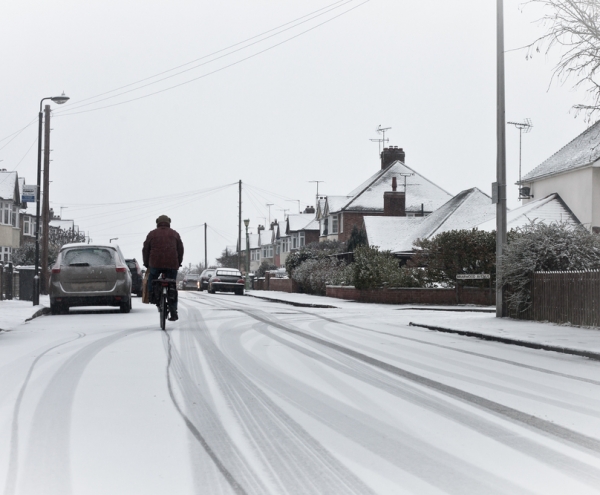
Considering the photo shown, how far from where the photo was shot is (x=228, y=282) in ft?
152

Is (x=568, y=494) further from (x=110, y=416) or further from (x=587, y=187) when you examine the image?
(x=587, y=187)

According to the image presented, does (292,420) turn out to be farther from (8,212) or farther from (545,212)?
(8,212)

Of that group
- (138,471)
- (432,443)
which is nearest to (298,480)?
(138,471)

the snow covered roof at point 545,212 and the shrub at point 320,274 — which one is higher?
the snow covered roof at point 545,212

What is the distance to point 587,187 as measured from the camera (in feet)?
122

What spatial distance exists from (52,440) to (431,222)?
155 ft

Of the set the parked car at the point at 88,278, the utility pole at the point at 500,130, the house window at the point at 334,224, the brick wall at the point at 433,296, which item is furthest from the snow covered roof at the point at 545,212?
the house window at the point at 334,224

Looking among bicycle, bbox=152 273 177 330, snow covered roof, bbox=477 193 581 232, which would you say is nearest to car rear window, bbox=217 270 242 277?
snow covered roof, bbox=477 193 581 232

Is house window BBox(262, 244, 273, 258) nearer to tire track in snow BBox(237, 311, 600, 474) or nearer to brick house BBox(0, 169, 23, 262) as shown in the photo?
brick house BBox(0, 169, 23, 262)

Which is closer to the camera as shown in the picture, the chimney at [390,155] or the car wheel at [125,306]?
the car wheel at [125,306]

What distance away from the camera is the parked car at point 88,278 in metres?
18.6

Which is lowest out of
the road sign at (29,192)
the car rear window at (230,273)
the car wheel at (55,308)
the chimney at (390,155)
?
the car wheel at (55,308)

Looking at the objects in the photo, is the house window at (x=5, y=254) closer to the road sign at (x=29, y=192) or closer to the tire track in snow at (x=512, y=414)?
the road sign at (x=29, y=192)

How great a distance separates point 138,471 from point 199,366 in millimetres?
4335
